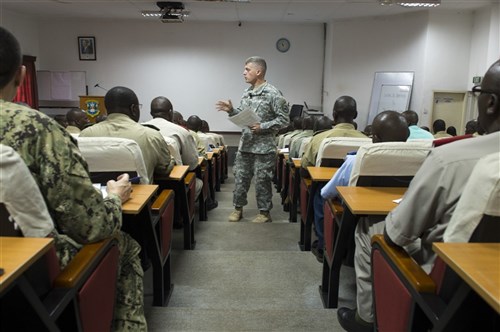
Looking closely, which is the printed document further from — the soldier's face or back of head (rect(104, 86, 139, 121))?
back of head (rect(104, 86, 139, 121))

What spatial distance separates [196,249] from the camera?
3.18 meters

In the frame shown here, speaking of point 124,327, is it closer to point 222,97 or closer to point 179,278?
point 179,278

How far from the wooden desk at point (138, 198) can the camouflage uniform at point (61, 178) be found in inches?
7.5

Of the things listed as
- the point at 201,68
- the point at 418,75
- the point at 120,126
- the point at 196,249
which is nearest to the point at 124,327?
the point at 120,126

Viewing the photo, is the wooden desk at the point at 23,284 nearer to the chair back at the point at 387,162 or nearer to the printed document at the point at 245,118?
the chair back at the point at 387,162

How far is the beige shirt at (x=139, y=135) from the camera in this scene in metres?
2.36

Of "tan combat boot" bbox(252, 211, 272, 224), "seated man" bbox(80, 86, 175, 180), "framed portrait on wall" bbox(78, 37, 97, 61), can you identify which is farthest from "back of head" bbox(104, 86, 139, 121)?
"framed portrait on wall" bbox(78, 37, 97, 61)

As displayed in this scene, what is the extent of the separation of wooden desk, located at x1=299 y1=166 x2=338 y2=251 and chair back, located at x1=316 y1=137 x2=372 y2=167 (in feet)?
0.20

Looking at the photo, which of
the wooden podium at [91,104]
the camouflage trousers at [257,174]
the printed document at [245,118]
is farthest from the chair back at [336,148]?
the wooden podium at [91,104]

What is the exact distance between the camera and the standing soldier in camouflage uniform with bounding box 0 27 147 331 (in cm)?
114

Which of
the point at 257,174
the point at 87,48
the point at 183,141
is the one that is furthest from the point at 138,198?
the point at 87,48

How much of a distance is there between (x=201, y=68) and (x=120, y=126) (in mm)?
6798

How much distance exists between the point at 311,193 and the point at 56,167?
6.21 ft

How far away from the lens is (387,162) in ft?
6.44
